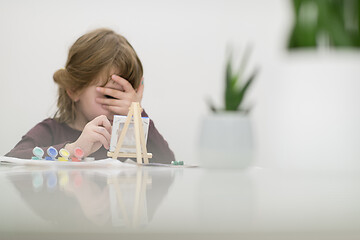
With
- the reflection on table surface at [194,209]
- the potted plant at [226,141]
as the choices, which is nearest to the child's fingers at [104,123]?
the potted plant at [226,141]

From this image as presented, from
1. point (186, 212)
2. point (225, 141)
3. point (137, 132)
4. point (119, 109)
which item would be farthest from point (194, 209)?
point (119, 109)

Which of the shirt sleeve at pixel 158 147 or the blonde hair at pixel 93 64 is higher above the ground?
the blonde hair at pixel 93 64

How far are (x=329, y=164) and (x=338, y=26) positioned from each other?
187 mm

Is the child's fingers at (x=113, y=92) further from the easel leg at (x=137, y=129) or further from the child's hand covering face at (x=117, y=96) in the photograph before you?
the easel leg at (x=137, y=129)

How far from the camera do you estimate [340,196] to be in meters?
0.48

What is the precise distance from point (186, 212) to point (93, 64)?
1.46 meters

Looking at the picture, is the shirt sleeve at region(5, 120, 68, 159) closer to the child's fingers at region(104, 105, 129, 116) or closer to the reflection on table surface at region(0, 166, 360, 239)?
the child's fingers at region(104, 105, 129, 116)

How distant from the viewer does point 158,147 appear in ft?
5.98

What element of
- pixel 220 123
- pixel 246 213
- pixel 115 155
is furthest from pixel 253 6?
pixel 246 213

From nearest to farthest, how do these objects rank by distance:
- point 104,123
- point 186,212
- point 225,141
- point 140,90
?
point 186,212 → point 225,141 → point 104,123 → point 140,90

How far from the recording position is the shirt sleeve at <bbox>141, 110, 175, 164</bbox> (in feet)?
5.86

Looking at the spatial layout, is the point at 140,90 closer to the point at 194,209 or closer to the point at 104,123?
the point at 104,123

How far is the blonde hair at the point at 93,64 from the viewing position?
5.89ft

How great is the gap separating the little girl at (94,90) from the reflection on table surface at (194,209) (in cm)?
122
